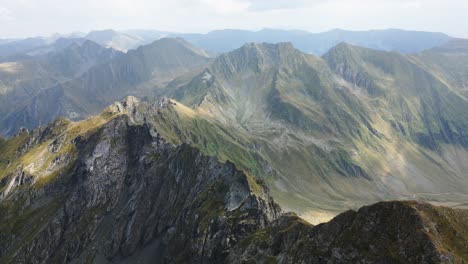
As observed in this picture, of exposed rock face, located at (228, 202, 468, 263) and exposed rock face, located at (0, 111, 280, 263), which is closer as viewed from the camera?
exposed rock face, located at (228, 202, 468, 263)

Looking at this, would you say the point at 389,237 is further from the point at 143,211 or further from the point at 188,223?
the point at 143,211

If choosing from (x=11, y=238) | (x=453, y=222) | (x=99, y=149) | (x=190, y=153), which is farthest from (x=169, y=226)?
(x=453, y=222)

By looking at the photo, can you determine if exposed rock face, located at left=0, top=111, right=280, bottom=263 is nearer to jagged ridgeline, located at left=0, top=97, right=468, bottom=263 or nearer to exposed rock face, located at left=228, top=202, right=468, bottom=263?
jagged ridgeline, located at left=0, top=97, right=468, bottom=263

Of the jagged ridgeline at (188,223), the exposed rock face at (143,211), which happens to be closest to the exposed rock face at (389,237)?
the jagged ridgeline at (188,223)

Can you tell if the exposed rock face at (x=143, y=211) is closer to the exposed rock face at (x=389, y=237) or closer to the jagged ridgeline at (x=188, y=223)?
the jagged ridgeline at (x=188, y=223)

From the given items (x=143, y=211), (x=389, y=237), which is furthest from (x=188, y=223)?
(x=389, y=237)

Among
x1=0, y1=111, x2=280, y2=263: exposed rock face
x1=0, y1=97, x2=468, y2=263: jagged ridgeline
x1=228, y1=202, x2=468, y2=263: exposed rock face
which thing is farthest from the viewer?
x1=0, y1=111, x2=280, y2=263: exposed rock face

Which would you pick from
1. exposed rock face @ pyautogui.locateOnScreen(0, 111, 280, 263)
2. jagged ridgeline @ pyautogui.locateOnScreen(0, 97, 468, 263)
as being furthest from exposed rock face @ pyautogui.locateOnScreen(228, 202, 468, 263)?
exposed rock face @ pyautogui.locateOnScreen(0, 111, 280, 263)
